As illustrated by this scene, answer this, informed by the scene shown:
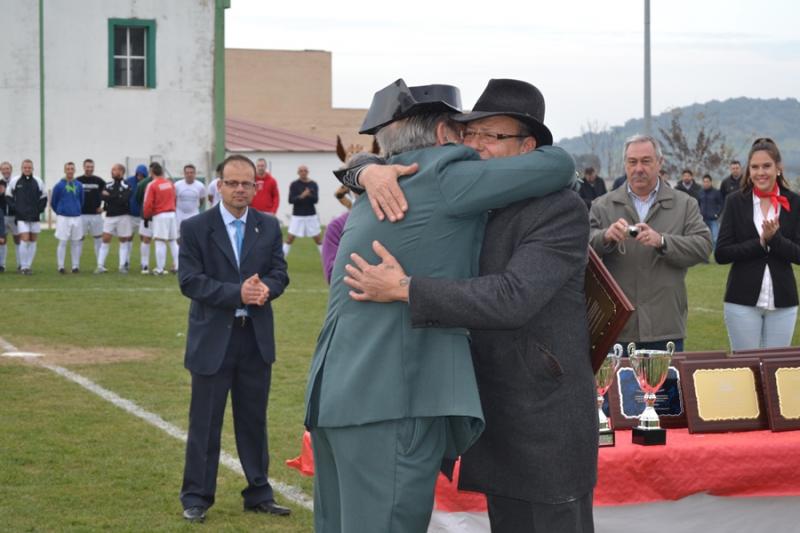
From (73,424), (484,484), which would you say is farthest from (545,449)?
(73,424)

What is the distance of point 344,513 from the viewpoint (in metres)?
3.71

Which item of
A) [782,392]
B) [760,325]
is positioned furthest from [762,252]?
[782,392]

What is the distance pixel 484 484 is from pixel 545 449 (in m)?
0.25

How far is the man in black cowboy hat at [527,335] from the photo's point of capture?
368 centimetres

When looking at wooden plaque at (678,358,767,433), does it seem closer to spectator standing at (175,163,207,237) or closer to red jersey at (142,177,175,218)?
red jersey at (142,177,175,218)

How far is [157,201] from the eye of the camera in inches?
886

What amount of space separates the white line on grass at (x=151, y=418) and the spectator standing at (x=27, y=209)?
8.84 meters

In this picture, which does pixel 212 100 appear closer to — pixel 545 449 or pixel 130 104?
pixel 130 104

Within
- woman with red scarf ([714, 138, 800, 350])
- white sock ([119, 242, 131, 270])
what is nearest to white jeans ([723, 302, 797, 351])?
woman with red scarf ([714, 138, 800, 350])

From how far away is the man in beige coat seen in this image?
6.81 metres

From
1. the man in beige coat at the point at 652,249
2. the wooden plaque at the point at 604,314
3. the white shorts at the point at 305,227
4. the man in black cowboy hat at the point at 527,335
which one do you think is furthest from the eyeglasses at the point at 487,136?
the white shorts at the point at 305,227

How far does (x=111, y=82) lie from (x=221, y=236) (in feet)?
99.7

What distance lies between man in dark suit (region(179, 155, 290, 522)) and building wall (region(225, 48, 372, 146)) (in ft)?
220

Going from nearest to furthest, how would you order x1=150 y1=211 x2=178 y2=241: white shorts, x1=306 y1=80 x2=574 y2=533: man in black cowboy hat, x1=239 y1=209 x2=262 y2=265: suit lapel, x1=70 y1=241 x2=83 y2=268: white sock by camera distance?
1. x1=306 y1=80 x2=574 y2=533: man in black cowboy hat
2. x1=239 y1=209 x2=262 y2=265: suit lapel
3. x1=150 y1=211 x2=178 y2=241: white shorts
4. x1=70 y1=241 x2=83 y2=268: white sock
